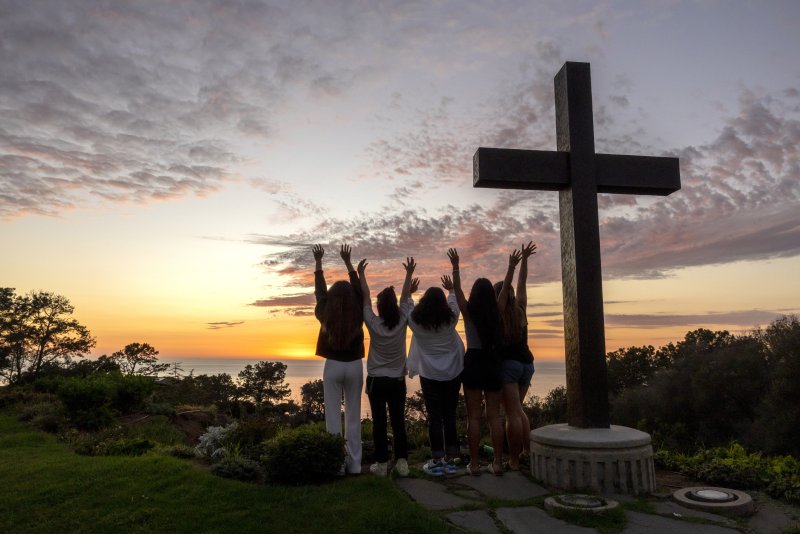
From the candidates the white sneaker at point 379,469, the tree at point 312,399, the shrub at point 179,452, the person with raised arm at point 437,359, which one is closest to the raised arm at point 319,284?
the person with raised arm at point 437,359

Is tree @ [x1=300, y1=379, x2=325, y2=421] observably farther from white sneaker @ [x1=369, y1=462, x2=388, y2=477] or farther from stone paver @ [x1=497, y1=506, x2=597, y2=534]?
stone paver @ [x1=497, y1=506, x2=597, y2=534]

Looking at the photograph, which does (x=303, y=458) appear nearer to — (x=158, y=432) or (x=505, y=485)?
(x=505, y=485)

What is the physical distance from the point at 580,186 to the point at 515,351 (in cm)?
216

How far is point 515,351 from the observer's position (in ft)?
19.2

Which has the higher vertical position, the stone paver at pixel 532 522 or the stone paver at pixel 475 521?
the stone paver at pixel 475 521

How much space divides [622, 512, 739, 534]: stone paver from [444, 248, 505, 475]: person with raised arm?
1.64m

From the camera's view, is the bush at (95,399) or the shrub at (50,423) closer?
the bush at (95,399)

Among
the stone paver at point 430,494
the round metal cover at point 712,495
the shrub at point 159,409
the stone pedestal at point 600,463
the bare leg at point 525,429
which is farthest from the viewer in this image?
the shrub at point 159,409

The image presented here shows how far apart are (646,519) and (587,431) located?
127cm

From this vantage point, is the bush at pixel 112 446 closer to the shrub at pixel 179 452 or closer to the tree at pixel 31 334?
the shrub at pixel 179 452

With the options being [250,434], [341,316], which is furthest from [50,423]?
[341,316]

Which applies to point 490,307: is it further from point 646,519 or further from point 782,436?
point 782,436

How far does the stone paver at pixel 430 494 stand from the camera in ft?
15.7

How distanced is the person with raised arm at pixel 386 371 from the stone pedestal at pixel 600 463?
61.9 inches
